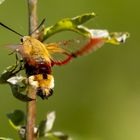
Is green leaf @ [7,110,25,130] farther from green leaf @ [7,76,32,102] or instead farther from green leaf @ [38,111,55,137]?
green leaf @ [7,76,32,102]

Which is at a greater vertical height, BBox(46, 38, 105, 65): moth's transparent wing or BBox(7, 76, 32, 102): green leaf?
BBox(46, 38, 105, 65): moth's transparent wing

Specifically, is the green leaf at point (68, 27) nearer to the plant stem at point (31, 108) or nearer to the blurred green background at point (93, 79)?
the plant stem at point (31, 108)

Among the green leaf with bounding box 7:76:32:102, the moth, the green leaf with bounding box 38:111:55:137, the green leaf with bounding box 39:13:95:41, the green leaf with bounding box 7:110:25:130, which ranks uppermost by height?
the green leaf with bounding box 39:13:95:41

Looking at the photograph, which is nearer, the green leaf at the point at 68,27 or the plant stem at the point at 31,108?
the plant stem at the point at 31,108

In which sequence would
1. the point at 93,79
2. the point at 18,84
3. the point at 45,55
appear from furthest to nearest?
the point at 93,79, the point at 18,84, the point at 45,55

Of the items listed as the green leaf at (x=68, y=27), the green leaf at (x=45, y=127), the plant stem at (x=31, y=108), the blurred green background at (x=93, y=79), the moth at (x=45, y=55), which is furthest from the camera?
the blurred green background at (x=93, y=79)

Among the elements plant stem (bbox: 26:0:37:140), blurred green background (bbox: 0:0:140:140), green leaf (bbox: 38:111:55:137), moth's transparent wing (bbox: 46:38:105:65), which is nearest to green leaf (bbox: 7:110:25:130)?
green leaf (bbox: 38:111:55:137)

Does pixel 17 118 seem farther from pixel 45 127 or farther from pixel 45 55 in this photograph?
pixel 45 55

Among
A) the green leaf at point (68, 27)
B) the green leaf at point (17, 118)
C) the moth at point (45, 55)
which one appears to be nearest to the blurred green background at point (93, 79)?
the green leaf at point (17, 118)

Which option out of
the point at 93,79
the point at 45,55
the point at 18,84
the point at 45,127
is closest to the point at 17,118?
the point at 45,127
